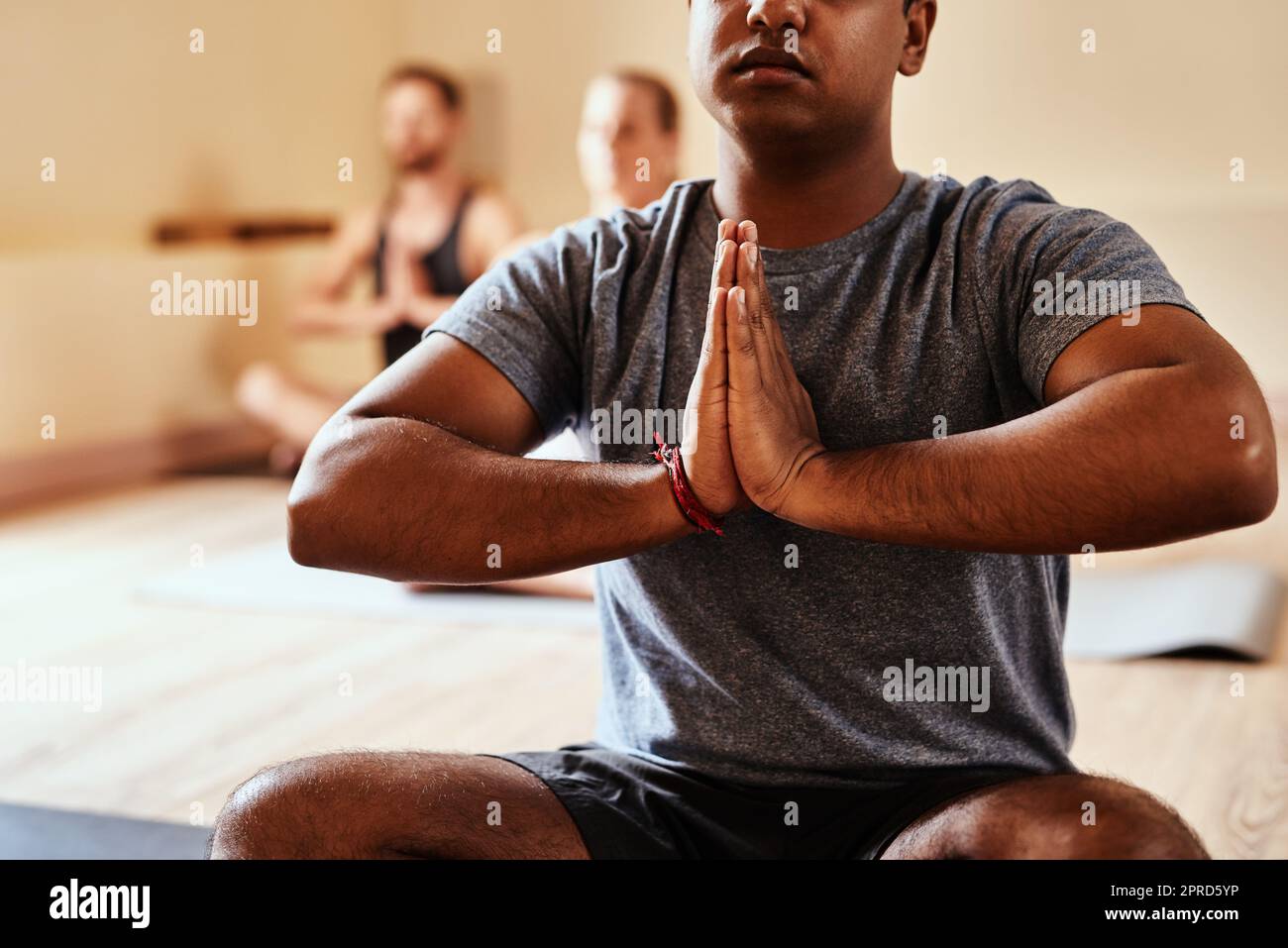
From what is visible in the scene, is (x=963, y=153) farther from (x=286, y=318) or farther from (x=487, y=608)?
(x=487, y=608)

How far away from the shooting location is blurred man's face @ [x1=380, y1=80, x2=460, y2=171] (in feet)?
14.3

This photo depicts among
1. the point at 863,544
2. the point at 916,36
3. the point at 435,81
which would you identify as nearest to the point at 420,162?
the point at 435,81

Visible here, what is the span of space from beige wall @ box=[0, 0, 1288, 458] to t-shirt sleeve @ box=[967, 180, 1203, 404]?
365 centimetres

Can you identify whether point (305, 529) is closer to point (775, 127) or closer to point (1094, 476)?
point (775, 127)

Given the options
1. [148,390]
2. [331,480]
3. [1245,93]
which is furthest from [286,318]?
[331,480]

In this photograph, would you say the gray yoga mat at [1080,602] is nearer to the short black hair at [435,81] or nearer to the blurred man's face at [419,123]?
the blurred man's face at [419,123]

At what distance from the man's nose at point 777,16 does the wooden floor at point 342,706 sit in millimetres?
1156

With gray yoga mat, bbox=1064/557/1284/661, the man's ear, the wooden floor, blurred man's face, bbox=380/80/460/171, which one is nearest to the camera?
the man's ear

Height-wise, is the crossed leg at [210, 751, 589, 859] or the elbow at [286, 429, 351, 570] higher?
the elbow at [286, 429, 351, 570]

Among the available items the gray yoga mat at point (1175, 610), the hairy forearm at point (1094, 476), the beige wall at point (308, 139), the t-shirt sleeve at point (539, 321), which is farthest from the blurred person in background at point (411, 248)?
the hairy forearm at point (1094, 476)

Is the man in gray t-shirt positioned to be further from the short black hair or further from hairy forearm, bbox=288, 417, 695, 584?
the short black hair

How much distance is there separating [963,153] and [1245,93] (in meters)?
1.00

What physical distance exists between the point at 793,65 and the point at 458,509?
48 cm

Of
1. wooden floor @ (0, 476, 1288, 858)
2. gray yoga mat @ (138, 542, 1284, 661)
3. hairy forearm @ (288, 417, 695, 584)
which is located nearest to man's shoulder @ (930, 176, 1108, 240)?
hairy forearm @ (288, 417, 695, 584)
